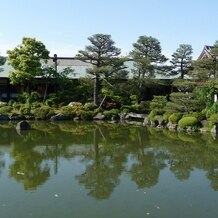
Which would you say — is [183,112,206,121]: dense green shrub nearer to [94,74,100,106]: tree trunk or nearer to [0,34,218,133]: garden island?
[0,34,218,133]: garden island

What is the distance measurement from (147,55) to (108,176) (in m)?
23.6

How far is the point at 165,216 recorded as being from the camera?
25.9 feet

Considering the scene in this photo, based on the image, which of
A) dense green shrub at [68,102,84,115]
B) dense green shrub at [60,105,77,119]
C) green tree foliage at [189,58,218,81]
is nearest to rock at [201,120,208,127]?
green tree foliage at [189,58,218,81]

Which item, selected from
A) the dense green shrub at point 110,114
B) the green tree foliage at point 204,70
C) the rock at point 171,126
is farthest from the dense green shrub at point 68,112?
the green tree foliage at point 204,70

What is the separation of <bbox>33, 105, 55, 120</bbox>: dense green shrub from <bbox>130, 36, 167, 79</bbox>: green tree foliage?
26.5 ft

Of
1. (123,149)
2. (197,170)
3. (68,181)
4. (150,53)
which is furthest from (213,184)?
(150,53)

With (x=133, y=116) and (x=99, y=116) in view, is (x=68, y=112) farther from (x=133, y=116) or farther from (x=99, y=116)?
(x=133, y=116)

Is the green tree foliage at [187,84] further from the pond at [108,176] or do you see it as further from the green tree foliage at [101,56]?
the green tree foliage at [101,56]

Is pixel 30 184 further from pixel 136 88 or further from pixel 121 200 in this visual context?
pixel 136 88

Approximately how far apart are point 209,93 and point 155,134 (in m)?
4.93

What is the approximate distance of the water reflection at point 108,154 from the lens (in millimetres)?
11430

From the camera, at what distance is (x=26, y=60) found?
33250 millimetres

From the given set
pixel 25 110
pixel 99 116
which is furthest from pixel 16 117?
pixel 99 116

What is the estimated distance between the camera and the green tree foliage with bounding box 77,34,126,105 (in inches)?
1303
